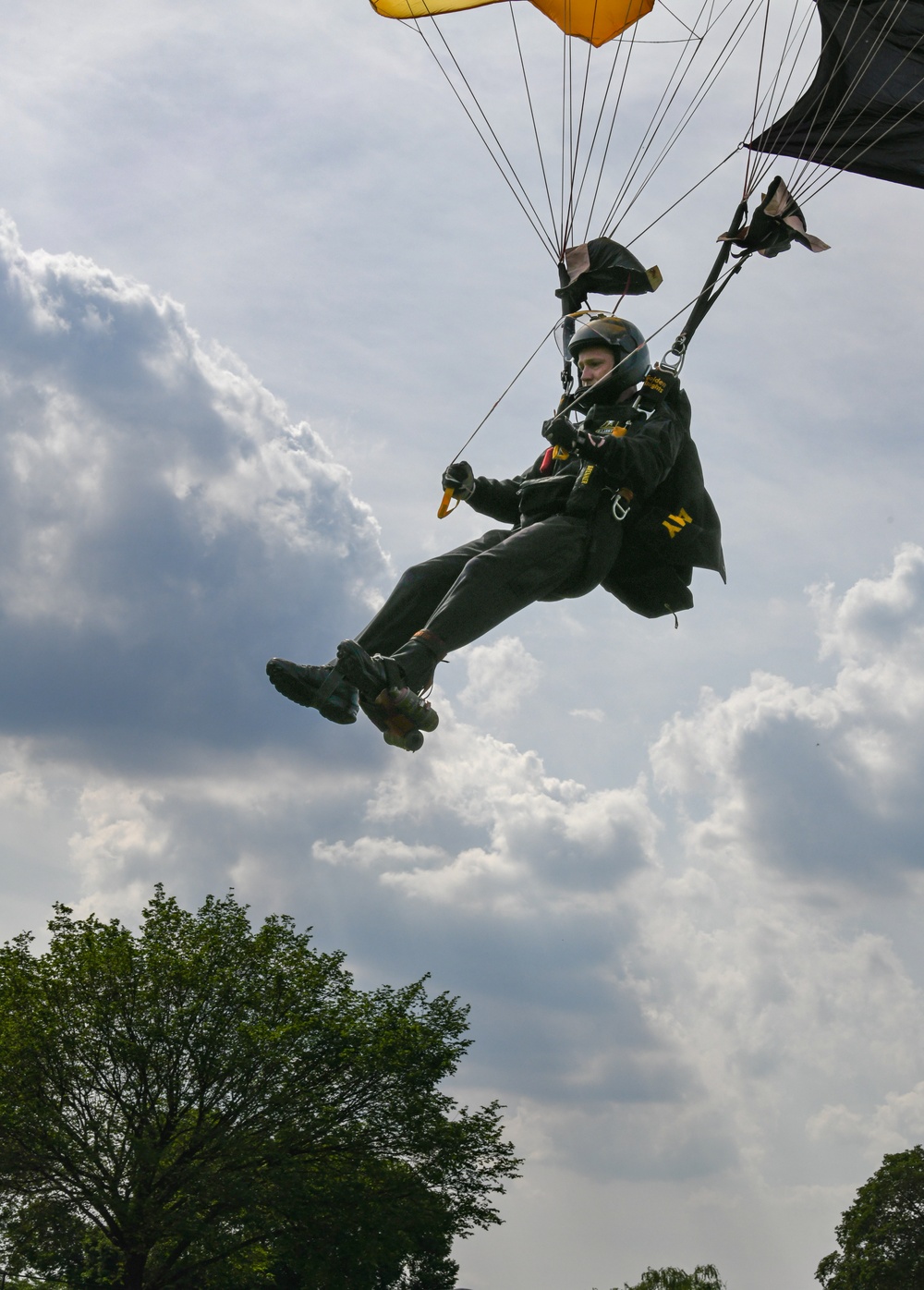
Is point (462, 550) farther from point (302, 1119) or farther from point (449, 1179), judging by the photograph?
point (449, 1179)

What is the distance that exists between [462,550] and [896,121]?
184 inches

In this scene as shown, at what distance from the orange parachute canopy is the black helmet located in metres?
4.50

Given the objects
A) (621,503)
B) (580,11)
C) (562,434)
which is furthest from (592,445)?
(580,11)

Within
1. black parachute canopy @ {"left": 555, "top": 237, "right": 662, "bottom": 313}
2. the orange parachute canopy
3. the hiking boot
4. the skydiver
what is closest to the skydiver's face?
the skydiver

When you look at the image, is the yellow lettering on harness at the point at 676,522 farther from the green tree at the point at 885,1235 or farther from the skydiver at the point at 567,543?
the green tree at the point at 885,1235

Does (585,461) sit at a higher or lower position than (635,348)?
lower

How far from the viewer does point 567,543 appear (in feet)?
22.3

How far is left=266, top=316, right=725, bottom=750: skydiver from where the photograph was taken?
6.09 meters

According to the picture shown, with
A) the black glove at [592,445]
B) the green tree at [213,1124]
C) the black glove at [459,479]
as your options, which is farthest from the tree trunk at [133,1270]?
the black glove at [592,445]

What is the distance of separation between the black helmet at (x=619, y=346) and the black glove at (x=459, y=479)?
967 mm

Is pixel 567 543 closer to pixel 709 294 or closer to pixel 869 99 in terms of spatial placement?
pixel 709 294

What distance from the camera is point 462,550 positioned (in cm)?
708

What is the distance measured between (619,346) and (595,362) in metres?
0.16

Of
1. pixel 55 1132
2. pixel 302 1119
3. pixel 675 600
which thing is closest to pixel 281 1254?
pixel 302 1119
